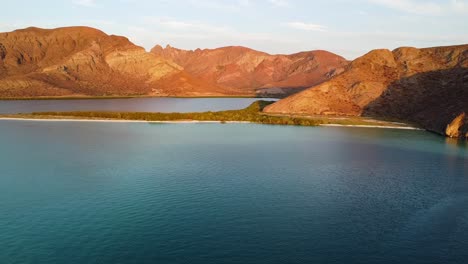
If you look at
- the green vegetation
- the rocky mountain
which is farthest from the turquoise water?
the rocky mountain

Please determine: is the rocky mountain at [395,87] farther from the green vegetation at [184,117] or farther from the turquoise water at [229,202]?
the turquoise water at [229,202]

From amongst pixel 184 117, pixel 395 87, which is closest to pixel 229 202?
pixel 184 117

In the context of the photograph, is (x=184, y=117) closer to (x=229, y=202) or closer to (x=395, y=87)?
(x=395, y=87)

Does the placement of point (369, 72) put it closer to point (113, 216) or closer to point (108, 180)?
point (108, 180)

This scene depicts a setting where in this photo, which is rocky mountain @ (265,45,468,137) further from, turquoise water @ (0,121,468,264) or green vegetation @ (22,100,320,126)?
turquoise water @ (0,121,468,264)

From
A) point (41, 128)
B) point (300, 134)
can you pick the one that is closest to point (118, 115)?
point (41, 128)

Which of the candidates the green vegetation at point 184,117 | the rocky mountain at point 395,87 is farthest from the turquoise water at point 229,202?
the rocky mountain at point 395,87
